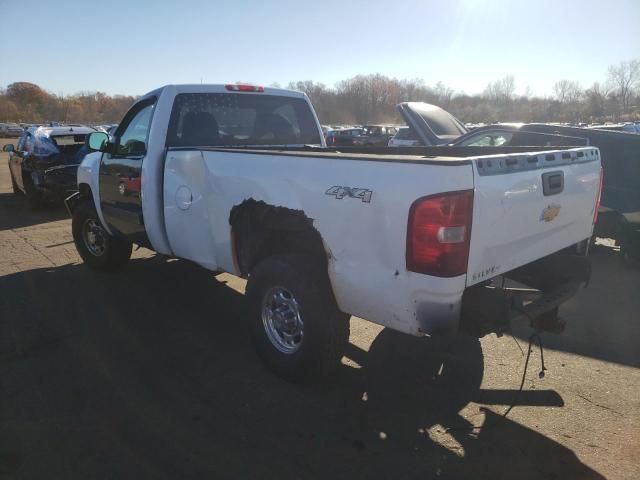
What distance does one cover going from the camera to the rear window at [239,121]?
4.46 metres

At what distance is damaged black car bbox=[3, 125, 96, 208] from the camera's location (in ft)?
31.6

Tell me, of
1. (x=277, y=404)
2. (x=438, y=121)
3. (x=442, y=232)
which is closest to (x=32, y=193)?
(x=438, y=121)

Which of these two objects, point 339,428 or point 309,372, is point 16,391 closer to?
point 309,372

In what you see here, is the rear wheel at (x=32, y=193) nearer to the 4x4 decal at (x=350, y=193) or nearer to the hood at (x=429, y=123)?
the hood at (x=429, y=123)

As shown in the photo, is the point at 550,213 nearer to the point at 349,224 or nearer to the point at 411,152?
the point at 349,224

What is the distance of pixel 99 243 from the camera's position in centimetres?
589

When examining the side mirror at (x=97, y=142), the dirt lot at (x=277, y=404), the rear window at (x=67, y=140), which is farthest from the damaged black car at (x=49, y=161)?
the dirt lot at (x=277, y=404)

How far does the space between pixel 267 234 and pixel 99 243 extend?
11.4ft

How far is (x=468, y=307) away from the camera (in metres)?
2.52

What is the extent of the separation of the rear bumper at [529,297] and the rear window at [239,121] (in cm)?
295

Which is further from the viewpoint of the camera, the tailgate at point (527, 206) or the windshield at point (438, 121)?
the windshield at point (438, 121)

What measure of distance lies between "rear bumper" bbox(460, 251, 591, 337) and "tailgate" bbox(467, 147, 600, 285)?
0.40 ft

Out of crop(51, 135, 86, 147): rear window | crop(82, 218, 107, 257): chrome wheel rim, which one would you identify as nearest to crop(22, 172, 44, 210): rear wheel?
crop(51, 135, 86, 147): rear window

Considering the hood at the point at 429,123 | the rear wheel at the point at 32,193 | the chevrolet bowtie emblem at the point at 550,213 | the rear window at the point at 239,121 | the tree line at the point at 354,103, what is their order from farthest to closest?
the tree line at the point at 354,103, the rear wheel at the point at 32,193, the hood at the point at 429,123, the rear window at the point at 239,121, the chevrolet bowtie emblem at the point at 550,213
